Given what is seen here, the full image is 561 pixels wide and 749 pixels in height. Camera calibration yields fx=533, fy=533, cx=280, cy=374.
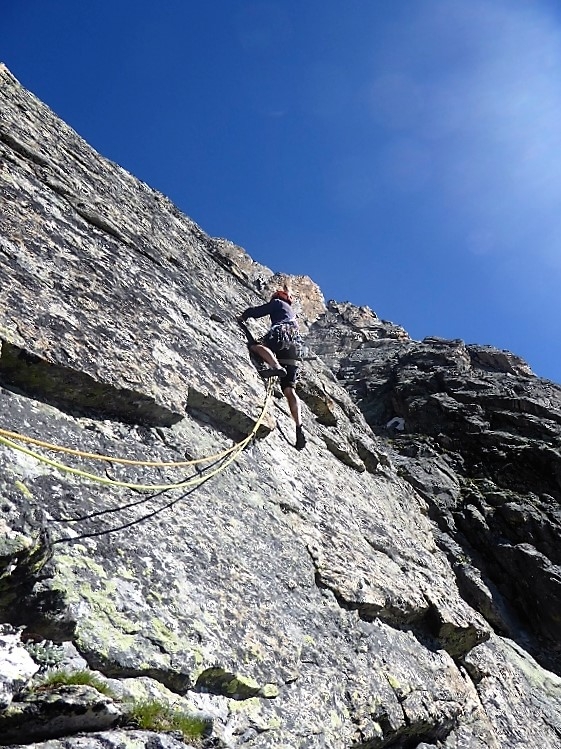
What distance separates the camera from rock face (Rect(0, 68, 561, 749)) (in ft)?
13.7

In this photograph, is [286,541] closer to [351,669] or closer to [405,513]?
[351,669]

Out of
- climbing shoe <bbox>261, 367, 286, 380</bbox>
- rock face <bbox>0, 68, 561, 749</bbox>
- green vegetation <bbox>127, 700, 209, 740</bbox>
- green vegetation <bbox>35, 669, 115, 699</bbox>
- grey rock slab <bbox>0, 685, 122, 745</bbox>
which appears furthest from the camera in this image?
climbing shoe <bbox>261, 367, 286, 380</bbox>

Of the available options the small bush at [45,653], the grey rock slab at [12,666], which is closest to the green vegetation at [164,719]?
the small bush at [45,653]

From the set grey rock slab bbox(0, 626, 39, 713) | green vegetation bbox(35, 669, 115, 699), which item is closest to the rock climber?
green vegetation bbox(35, 669, 115, 699)

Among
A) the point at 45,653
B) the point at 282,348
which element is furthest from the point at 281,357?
the point at 45,653

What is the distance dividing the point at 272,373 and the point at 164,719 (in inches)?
236

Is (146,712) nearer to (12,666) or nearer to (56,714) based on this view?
(56,714)

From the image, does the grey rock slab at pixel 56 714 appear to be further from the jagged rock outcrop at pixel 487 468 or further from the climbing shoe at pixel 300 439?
the jagged rock outcrop at pixel 487 468

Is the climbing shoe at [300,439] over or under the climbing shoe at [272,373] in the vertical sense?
under

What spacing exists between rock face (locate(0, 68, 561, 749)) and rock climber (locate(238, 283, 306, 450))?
0.30 meters

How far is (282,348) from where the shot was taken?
33.4 ft

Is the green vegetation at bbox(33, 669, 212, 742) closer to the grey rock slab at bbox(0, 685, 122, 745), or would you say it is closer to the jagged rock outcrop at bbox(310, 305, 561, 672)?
the grey rock slab at bbox(0, 685, 122, 745)

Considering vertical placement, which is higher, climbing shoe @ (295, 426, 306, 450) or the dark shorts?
the dark shorts

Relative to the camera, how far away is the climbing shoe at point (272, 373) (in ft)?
30.4
